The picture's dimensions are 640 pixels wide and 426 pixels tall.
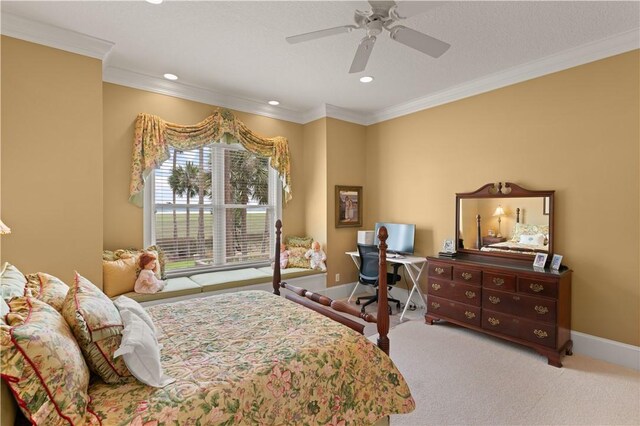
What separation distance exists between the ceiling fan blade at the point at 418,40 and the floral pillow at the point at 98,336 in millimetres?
2279

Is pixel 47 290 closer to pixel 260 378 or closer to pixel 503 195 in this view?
pixel 260 378

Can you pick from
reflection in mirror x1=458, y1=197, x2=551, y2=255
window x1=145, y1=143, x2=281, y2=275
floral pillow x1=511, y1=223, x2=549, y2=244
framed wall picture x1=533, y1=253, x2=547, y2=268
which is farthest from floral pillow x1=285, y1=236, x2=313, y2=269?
framed wall picture x1=533, y1=253, x2=547, y2=268

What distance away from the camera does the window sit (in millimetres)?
4035

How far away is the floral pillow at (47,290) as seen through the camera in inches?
63.6

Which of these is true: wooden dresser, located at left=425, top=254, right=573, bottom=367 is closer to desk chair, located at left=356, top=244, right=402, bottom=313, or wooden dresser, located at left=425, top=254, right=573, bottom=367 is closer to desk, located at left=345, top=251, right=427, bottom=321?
desk, located at left=345, top=251, right=427, bottom=321

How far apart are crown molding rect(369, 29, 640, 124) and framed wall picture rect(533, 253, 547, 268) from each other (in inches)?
73.7

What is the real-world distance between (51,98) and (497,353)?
4645 millimetres

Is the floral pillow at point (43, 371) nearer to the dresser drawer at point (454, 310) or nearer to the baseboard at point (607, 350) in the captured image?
the dresser drawer at point (454, 310)

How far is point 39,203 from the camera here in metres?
2.74

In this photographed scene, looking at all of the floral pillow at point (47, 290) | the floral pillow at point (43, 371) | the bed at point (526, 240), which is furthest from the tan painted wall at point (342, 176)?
the floral pillow at point (43, 371)

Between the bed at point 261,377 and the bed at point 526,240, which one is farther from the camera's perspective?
the bed at point 526,240

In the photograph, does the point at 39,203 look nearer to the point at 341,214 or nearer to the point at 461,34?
the point at 341,214

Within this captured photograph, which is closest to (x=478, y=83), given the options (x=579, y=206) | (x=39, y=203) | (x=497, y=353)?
(x=579, y=206)

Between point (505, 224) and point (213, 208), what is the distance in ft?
11.9
